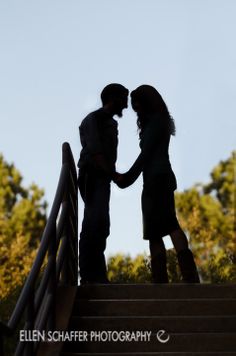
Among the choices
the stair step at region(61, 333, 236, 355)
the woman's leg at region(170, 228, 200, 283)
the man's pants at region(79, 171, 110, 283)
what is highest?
the man's pants at region(79, 171, 110, 283)

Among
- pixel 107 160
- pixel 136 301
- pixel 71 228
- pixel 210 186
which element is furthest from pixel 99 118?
pixel 210 186

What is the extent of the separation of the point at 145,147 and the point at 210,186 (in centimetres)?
2566

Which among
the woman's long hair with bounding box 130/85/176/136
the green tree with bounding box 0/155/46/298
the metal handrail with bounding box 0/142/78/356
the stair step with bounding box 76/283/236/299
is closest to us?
the metal handrail with bounding box 0/142/78/356

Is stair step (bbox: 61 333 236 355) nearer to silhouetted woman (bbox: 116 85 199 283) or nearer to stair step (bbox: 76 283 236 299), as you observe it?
stair step (bbox: 76 283 236 299)

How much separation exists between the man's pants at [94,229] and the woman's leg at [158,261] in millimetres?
458

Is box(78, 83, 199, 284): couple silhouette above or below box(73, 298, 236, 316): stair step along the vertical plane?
above

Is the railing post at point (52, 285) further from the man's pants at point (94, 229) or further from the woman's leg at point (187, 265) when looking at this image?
the woman's leg at point (187, 265)

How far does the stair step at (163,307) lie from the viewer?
6570 mm

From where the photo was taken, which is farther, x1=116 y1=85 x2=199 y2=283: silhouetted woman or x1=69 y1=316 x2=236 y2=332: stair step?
x1=116 y1=85 x2=199 y2=283: silhouetted woman

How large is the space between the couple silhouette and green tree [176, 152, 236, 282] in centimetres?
1704

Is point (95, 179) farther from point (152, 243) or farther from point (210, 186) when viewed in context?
point (210, 186)

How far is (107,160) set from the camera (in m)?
7.73

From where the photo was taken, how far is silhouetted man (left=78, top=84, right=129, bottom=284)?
754 cm

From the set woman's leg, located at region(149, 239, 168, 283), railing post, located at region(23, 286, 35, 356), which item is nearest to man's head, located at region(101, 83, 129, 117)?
woman's leg, located at region(149, 239, 168, 283)
